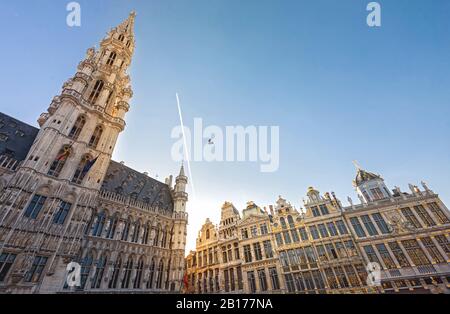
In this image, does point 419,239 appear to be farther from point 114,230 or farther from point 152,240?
point 114,230

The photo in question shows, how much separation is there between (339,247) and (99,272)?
2871 centimetres

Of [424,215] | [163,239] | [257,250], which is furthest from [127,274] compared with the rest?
[424,215]

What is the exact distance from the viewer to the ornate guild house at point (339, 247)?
74.8 feet

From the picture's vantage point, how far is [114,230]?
2511cm

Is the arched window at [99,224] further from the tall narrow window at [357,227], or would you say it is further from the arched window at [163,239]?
the tall narrow window at [357,227]

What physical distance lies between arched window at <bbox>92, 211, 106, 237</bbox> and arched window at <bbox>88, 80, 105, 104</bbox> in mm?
16371

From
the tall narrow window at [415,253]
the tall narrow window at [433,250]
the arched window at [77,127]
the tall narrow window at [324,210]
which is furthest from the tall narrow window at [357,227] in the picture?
the arched window at [77,127]

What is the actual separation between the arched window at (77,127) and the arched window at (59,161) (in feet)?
6.24

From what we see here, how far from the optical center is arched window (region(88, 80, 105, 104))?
29.7 metres

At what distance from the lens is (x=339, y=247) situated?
26.2 m

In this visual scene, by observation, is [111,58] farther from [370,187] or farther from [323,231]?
[370,187]

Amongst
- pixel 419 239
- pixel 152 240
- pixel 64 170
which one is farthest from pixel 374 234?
pixel 64 170

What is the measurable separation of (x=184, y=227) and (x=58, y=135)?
20647 millimetres
